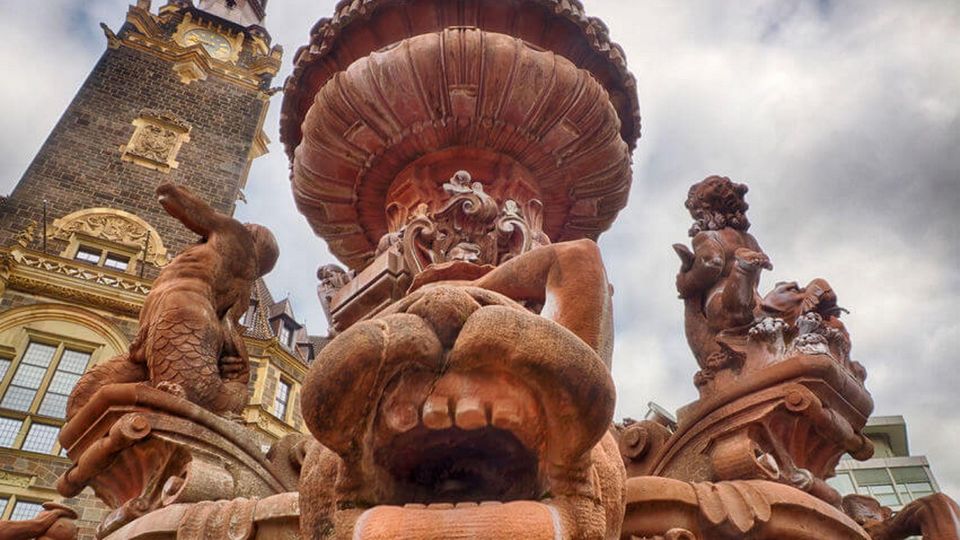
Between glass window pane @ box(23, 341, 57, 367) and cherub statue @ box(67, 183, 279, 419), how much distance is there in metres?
16.4

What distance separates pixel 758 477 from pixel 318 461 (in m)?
1.28

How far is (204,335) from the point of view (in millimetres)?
2508

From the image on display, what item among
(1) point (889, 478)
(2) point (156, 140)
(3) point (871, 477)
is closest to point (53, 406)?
(2) point (156, 140)

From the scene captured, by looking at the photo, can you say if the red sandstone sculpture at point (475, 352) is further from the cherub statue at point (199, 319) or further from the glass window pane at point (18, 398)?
the glass window pane at point (18, 398)

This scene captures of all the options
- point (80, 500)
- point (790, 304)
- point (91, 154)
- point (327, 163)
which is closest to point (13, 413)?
point (80, 500)

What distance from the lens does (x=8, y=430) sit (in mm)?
15141

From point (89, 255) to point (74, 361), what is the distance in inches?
152

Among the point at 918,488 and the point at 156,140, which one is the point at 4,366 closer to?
the point at 156,140

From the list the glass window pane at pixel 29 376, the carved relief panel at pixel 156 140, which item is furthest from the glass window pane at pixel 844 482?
the carved relief panel at pixel 156 140

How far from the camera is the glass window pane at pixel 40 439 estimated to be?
1500cm

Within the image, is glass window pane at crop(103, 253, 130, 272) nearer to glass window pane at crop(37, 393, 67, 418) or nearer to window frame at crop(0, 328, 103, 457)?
window frame at crop(0, 328, 103, 457)

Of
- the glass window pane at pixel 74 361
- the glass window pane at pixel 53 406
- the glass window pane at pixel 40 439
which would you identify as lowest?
the glass window pane at pixel 40 439

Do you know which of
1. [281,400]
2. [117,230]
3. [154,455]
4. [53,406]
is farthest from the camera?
[281,400]

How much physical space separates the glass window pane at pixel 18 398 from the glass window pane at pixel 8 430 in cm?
31
